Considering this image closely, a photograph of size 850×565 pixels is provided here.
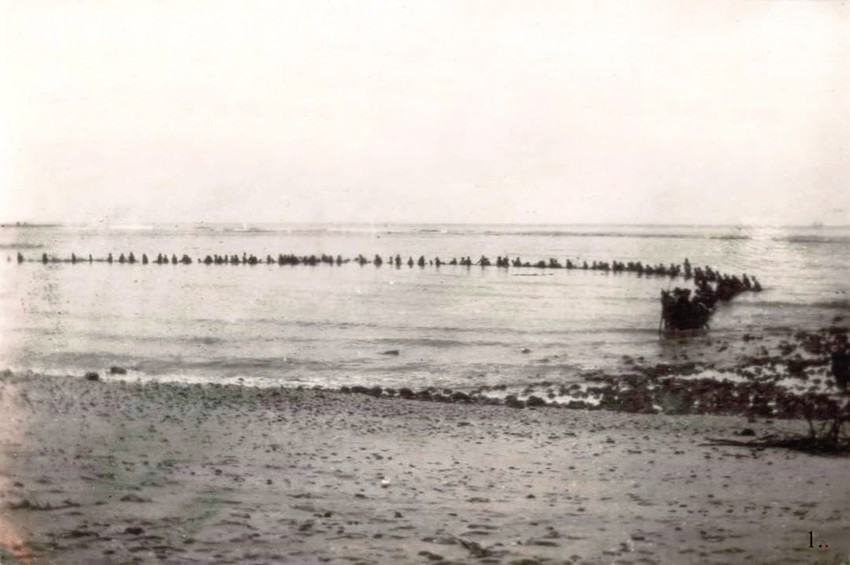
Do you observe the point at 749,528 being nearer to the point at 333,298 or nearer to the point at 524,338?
the point at 524,338

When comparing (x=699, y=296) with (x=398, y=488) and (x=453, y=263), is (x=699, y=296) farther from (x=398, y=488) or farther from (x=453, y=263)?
(x=453, y=263)

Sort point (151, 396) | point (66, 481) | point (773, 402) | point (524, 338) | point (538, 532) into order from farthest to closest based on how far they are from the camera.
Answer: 1. point (151, 396)
2. point (524, 338)
3. point (773, 402)
4. point (66, 481)
5. point (538, 532)

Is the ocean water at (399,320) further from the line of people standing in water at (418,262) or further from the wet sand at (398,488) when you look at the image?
the wet sand at (398,488)

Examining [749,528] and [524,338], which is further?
[524,338]

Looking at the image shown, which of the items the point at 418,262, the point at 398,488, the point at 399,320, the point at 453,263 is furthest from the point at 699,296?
the point at 418,262

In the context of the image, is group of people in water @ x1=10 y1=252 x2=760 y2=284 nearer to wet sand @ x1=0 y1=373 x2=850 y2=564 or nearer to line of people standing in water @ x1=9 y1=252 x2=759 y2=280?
line of people standing in water @ x1=9 y1=252 x2=759 y2=280

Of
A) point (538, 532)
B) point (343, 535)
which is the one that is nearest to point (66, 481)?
point (343, 535)
